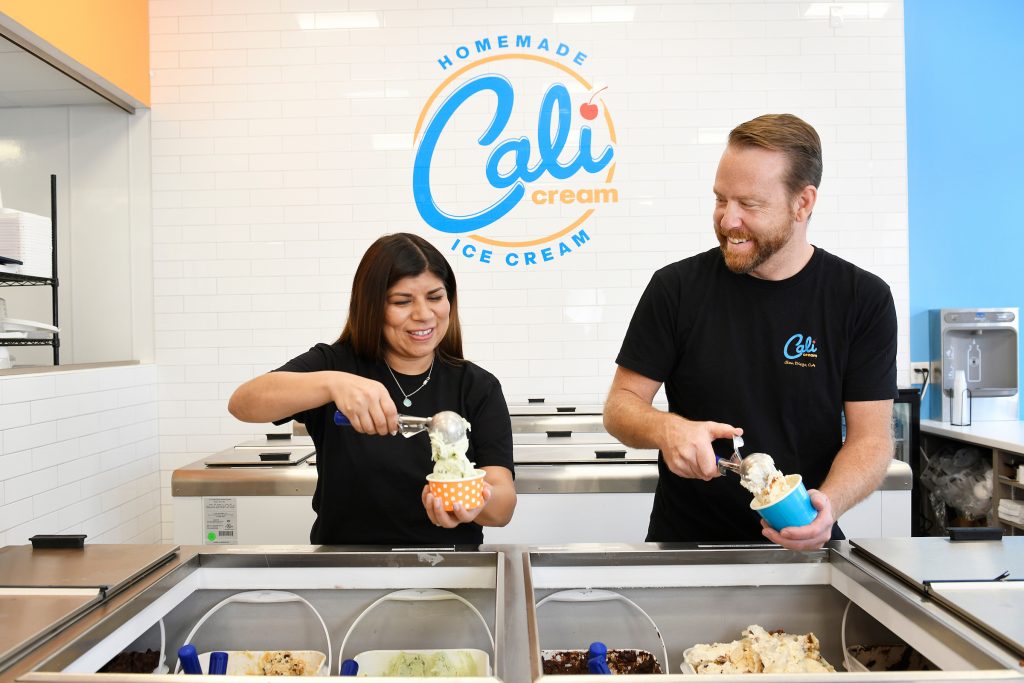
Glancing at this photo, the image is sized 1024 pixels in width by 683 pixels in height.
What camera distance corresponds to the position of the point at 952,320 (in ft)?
14.3

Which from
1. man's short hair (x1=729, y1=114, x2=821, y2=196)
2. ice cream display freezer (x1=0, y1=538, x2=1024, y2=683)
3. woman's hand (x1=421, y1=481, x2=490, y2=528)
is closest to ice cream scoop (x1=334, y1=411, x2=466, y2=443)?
woman's hand (x1=421, y1=481, x2=490, y2=528)

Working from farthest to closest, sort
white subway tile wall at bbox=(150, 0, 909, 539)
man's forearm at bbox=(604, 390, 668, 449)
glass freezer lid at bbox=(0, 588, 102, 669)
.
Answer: white subway tile wall at bbox=(150, 0, 909, 539), man's forearm at bbox=(604, 390, 668, 449), glass freezer lid at bbox=(0, 588, 102, 669)

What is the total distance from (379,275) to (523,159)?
301 centimetres

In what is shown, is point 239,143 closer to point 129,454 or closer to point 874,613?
point 129,454

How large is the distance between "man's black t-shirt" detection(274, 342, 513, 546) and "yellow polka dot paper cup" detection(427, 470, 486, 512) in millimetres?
340

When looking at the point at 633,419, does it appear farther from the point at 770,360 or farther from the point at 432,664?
the point at 432,664

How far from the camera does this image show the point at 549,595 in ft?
4.54

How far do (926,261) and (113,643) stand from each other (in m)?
4.75

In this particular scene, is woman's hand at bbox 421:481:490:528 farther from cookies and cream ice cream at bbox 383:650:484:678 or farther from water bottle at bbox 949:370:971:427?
water bottle at bbox 949:370:971:427

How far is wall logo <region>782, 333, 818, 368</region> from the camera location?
1.72 m

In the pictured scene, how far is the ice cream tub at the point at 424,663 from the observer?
4.06ft

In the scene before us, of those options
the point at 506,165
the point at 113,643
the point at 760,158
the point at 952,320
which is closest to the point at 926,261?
the point at 952,320

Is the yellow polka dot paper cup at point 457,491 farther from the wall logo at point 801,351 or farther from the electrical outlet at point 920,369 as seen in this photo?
the electrical outlet at point 920,369

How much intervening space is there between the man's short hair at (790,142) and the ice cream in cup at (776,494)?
71 cm
